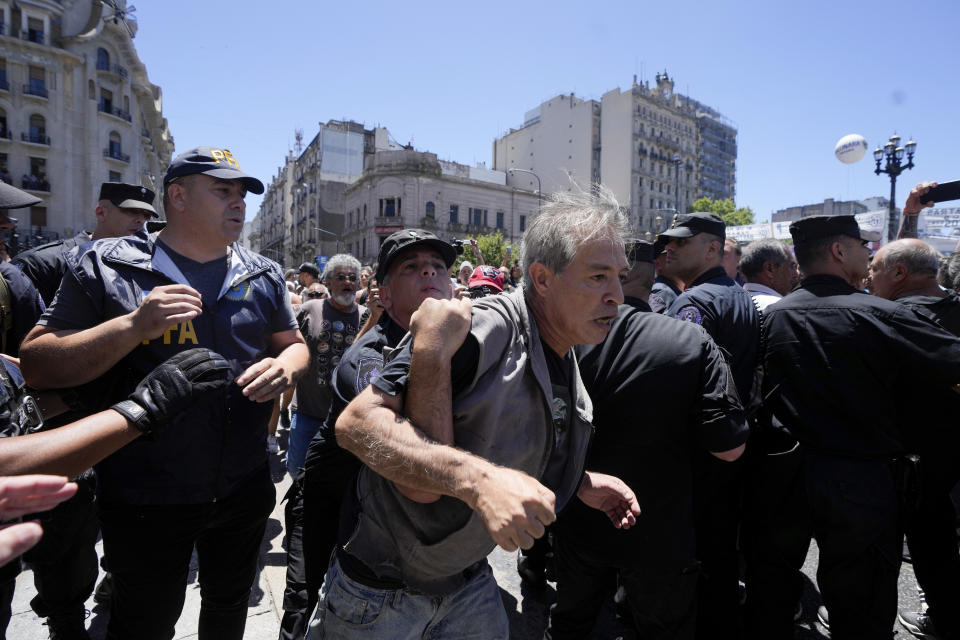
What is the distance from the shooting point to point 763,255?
3959 mm

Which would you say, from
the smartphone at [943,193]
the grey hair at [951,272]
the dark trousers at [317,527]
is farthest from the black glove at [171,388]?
the smartphone at [943,193]

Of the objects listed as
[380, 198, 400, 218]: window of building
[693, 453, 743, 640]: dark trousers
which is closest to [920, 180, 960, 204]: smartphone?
[693, 453, 743, 640]: dark trousers

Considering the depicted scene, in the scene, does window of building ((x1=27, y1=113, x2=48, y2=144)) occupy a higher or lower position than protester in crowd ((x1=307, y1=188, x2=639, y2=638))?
higher

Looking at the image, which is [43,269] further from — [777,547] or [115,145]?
[115,145]

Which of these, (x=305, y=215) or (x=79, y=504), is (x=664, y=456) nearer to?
(x=79, y=504)

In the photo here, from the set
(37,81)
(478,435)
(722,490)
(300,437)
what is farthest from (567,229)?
(37,81)

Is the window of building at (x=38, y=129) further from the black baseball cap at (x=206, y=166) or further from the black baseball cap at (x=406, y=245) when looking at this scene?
the black baseball cap at (x=406, y=245)

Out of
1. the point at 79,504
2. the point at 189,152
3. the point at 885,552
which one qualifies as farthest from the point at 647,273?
the point at 79,504

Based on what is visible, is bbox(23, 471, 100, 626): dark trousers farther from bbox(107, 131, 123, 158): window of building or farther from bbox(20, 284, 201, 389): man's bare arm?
bbox(107, 131, 123, 158): window of building

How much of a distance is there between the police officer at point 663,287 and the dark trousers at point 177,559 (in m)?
2.80

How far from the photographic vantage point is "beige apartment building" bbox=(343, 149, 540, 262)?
4512 centimetres

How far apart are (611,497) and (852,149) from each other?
11.9 m

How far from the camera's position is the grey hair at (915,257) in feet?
11.1

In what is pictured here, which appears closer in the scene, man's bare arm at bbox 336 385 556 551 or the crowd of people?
man's bare arm at bbox 336 385 556 551
